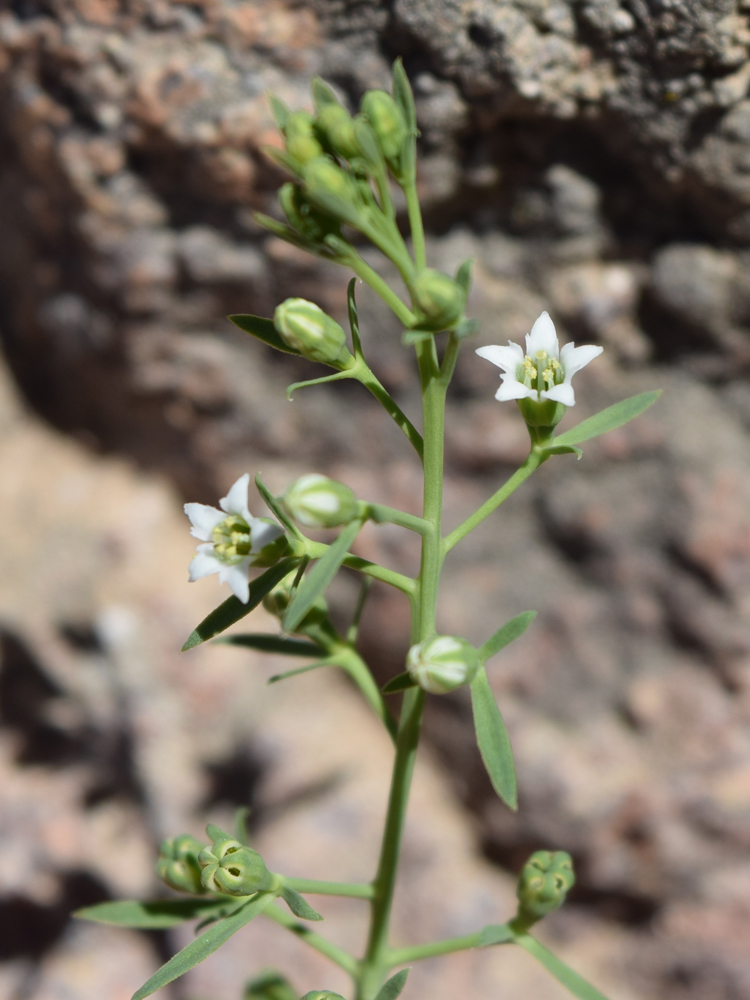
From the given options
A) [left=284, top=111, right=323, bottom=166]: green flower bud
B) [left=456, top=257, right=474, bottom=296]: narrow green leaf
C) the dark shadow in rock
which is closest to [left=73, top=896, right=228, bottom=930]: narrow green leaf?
the dark shadow in rock

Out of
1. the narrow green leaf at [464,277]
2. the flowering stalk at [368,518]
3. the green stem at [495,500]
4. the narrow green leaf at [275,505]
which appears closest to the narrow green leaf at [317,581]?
the flowering stalk at [368,518]

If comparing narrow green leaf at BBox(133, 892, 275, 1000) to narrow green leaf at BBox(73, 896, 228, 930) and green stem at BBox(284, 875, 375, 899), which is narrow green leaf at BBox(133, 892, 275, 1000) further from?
narrow green leaf at BBox(73, 896, 228, 930)

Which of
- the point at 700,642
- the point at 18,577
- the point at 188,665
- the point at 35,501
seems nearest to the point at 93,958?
the point at 188,665

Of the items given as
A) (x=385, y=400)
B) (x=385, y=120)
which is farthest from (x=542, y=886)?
(x=385, y=120)

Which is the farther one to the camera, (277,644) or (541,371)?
(277,644)

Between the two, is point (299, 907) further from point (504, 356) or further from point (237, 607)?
point (504, 356)

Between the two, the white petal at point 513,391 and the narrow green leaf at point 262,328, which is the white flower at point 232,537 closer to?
the narrow green leaf at point 262,328
